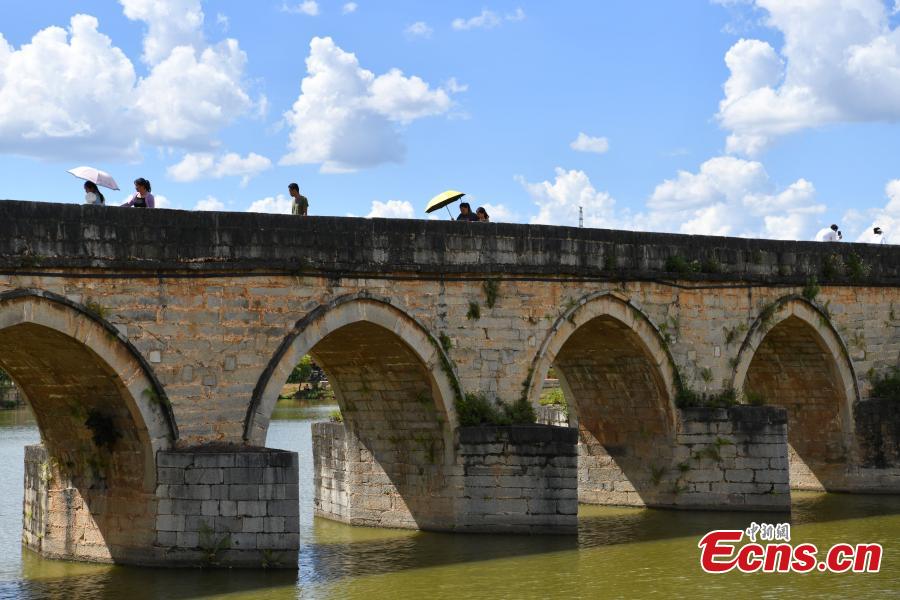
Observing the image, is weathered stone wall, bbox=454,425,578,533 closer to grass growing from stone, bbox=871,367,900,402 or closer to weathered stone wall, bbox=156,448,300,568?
weathered stone wall, bbox=156,448,300,568

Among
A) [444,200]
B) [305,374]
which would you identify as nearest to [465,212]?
[444,200]

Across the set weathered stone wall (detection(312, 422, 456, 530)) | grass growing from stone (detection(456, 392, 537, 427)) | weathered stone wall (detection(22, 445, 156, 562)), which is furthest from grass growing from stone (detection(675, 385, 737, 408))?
weathered stone wall (detection(22, 445, 156, 562))

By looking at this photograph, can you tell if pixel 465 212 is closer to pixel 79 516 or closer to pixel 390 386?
pixel 390 386

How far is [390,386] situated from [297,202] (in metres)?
2.57

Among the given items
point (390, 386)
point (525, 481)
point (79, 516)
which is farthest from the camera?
point (390, 386)

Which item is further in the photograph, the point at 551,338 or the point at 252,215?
the point at 551,338

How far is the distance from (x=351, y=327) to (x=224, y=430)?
2.27 m

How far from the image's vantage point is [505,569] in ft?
45.1

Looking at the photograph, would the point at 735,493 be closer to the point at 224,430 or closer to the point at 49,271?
the point at 224,430

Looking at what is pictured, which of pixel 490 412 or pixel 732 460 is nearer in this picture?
pixel 490 412

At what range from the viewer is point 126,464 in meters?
13.8

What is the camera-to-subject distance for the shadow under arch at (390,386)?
14.8 m

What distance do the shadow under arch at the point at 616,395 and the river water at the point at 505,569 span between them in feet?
3.24

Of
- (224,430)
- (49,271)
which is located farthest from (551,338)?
(49,271)
